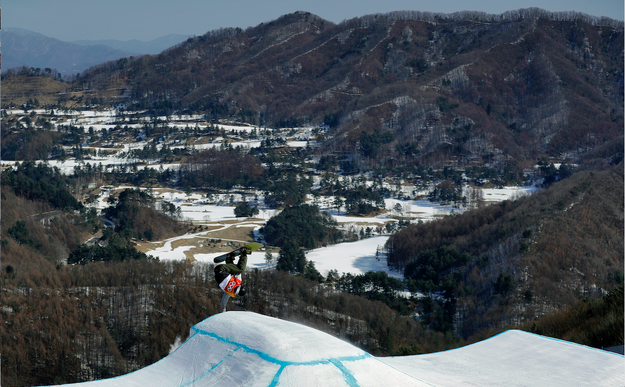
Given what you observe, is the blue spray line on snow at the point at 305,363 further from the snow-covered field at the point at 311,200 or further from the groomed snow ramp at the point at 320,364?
the snow-covered field at the point at 311,200

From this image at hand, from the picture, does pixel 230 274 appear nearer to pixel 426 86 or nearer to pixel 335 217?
pixel 335 217

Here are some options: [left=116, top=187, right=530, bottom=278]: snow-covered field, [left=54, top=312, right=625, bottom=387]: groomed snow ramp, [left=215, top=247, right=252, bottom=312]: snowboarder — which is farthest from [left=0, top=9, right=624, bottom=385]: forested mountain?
[left=215, top=247, right=252, bottom=312]: snowboarder

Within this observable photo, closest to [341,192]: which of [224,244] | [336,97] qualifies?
[224,244]

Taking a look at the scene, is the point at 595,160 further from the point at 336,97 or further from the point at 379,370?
the point at 379,370

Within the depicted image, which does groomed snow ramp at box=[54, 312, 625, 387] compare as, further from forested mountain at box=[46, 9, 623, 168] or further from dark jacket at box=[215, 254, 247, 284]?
forested mountain at box=[46, 9, 623, 168]

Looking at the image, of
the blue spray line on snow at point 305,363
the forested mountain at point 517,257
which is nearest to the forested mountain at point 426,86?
the forested mountain at point 517,257

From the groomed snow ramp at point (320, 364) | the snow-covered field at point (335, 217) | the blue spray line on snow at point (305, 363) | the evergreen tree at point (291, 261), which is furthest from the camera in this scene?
the snow-covered field at point (335, 217)
